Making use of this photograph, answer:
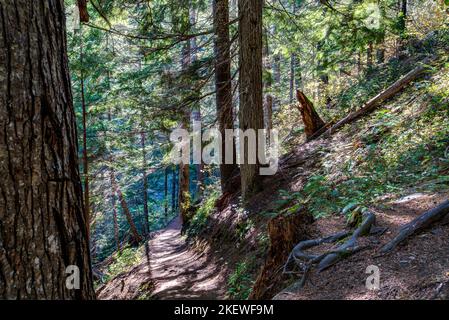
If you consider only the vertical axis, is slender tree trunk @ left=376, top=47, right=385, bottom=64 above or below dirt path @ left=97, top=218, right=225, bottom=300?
above

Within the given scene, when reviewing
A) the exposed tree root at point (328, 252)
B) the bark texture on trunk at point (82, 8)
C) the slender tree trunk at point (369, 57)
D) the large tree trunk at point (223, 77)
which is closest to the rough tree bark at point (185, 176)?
the large tree trunk at point (223, 77)

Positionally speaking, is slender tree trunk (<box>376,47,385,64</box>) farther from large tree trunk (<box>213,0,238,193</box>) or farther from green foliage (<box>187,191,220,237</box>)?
green foliage (<box>187,191,220,237</box>)

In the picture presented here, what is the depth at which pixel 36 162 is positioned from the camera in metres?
2.11

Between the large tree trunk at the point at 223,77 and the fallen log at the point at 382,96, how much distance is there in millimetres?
2900

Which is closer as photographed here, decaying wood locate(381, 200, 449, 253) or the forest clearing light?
decaying wood locate(381, 200, 449, 253)

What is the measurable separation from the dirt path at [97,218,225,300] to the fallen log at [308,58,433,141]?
16.8ft

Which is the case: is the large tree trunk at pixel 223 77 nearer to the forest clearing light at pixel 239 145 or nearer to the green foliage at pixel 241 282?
the forest clearing light at pixel 239 145

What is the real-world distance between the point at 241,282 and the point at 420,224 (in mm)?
3209

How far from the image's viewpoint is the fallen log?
9.30m

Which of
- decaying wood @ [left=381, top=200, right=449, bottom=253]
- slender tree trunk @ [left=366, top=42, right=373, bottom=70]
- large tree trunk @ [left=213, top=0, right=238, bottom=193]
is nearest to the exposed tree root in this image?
decaying wood @ [left=381, top=200, right=449, bottom=253]

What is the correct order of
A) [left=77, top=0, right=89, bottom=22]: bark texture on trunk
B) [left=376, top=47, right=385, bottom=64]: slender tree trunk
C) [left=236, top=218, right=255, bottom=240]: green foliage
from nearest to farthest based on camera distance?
[left=77, top=0, right=89, bottom=22]: bark texture on trunk, [left=236, top=218, right=255, bottom=240]: green foliage, [left=376, top=47, right=385, bottom=64]: slender tree trunk

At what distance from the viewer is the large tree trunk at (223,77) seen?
9.37 metres

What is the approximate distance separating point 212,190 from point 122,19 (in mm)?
6906
